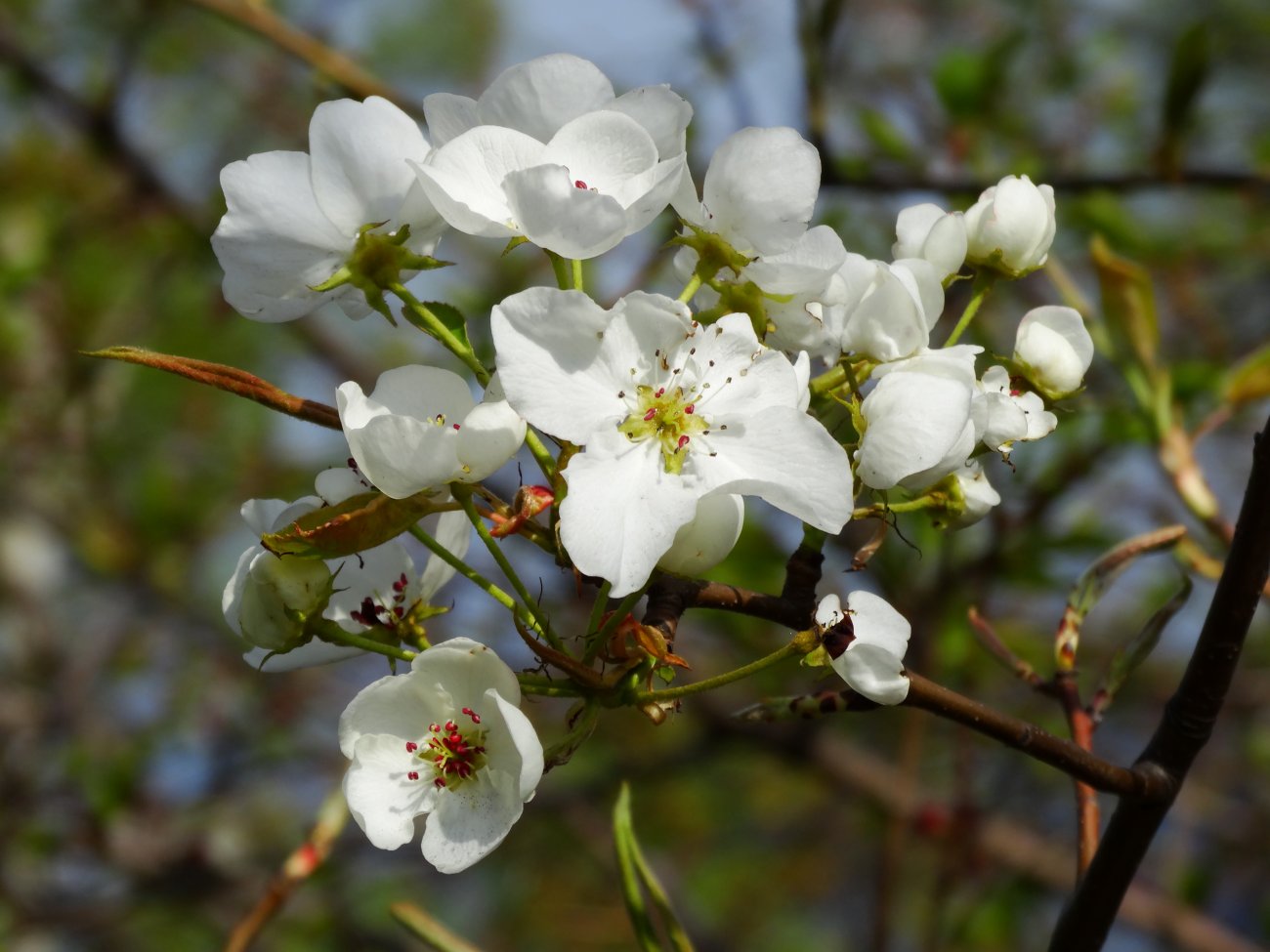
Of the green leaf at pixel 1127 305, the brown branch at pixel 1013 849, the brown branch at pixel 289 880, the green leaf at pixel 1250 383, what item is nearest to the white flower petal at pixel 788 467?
the brown branch at pixel 289 880

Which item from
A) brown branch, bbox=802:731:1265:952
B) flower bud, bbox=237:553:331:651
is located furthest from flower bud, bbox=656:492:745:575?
brown branch, bbox=802:731:1265:952

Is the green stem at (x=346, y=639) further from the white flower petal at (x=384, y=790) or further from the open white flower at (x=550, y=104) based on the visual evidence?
the open white flower at (x=550, y=104)

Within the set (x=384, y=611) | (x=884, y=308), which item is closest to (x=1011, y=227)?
(x=884, y=308)

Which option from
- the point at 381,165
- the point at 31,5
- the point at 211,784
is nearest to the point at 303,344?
the point at 211,784

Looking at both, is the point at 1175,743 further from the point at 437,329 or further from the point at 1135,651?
the point at 437,329

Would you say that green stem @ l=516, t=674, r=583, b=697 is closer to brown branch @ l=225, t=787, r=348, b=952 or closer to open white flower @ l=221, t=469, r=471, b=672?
open white flower @ l=221, t=469, r=471, b=672

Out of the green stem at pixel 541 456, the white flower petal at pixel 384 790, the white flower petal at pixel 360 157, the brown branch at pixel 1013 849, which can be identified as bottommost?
the brown branch at pixel 1013 849

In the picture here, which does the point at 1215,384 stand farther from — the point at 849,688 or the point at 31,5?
the point at 31,5
